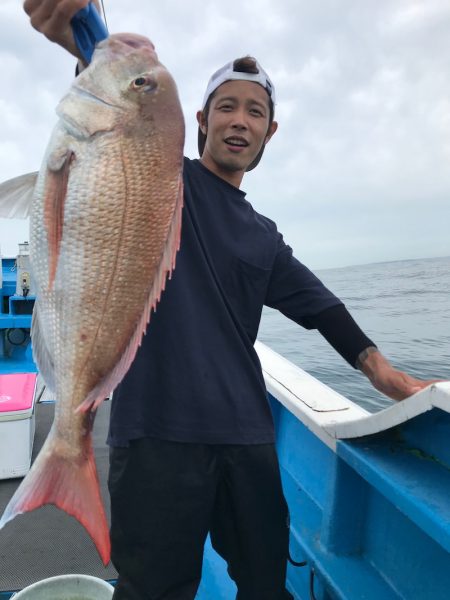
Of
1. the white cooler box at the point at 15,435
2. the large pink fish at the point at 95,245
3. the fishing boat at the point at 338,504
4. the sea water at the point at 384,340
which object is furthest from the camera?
the sea water at the point at 384,340

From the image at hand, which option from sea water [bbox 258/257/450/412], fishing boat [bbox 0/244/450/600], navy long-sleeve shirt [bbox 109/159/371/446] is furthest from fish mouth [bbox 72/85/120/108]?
sea water [bbox 258/257/450/412]

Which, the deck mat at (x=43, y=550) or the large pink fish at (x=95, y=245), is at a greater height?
the large pink fish at (x=95, y=245)

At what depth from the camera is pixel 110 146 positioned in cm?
138

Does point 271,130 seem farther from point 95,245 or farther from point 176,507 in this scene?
point 176,507

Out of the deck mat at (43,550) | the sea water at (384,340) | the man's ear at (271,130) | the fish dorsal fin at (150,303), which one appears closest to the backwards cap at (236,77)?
the man's ear at (271,130)

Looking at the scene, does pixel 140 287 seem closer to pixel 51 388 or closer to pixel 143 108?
pixel 51 388

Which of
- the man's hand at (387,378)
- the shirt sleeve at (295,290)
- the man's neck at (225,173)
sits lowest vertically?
the man's hand at (387,378)

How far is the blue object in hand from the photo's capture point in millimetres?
1443

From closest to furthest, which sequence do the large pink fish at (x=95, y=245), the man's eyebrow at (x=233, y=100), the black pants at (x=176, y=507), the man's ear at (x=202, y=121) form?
the large pink fish at (x=95, y=245), the black pants at (x=176, y=507), the man's eyebrow at (x=233, y=100), the man's ear at (x=202, y=121)

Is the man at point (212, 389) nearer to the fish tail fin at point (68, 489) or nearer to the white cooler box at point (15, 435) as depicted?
the fish tail fin at point (68, 489)

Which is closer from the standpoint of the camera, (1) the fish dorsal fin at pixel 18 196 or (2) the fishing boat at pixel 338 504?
(1) the fish dorsal fin at pixel 18 196

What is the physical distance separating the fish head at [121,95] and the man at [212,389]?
0.17 metres

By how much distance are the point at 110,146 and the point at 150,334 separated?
26.3 inches

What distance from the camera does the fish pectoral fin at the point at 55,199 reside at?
53.8 inches
